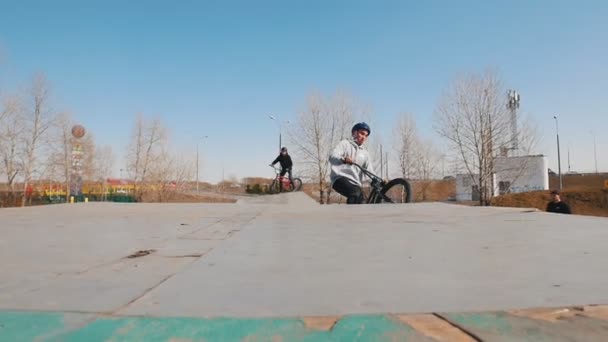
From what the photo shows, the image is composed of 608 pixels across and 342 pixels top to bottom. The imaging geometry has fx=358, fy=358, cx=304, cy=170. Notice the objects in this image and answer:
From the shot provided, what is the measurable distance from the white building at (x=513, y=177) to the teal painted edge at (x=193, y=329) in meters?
22.2

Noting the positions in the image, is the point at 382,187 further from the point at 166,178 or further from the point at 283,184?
the point at 166,178

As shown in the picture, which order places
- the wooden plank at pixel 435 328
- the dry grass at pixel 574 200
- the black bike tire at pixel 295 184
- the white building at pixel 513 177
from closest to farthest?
1. the wooden plank at pixel 435 328
2. the black bike tire at pixel 295 184
3. the white building at pixel 513 177
4. the dry grass at pixel 574 200

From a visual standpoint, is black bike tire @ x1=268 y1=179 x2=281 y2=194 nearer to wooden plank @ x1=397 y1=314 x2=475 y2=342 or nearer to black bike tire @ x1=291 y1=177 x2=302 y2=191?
black bike tire @ x1=291 y1=177 x2=302 y2=191

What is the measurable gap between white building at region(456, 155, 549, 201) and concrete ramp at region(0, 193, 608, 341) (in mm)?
21061

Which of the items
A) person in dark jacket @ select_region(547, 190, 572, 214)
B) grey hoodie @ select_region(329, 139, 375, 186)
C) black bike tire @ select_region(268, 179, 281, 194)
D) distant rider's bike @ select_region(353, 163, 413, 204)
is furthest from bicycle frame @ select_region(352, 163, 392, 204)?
black bike tire @ select_region(268, 179, 281, 194)

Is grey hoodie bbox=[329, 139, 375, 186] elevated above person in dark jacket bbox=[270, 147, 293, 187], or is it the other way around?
person in dark jacket bbox=[270, 147, 293, 187]

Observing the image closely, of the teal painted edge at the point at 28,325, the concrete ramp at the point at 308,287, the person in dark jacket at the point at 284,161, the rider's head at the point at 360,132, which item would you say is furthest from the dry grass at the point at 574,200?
the teal painted edge at the point at 28,325

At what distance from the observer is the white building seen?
21.8 m

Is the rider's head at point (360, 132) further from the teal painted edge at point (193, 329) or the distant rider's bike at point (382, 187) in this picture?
the teal painted edge at point (193, 329)

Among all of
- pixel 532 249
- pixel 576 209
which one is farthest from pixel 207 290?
pixel 576 209

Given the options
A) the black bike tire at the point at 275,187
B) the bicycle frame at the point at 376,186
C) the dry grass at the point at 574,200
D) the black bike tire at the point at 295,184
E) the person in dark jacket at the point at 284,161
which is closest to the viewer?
the bicycle frame at the point at 376,186

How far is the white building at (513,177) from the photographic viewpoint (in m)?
21.8

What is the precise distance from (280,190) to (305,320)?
11759 millimetres

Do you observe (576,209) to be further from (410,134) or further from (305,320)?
(305,320)
